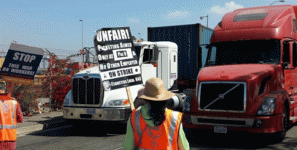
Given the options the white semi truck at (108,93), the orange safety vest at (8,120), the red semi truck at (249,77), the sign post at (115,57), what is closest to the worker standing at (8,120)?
the orange safety vest at (8,120)

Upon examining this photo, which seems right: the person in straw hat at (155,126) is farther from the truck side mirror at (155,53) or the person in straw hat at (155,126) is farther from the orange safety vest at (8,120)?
the truck side mirror at (155,53)

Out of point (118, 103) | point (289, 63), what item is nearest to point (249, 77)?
point (289, 63)

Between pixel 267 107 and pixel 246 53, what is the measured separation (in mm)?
1973

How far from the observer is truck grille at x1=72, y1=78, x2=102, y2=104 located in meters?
10.1

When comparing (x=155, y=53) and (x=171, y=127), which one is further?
(x=155, y=53)

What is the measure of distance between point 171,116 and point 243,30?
6.93 meters

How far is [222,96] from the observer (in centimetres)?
812

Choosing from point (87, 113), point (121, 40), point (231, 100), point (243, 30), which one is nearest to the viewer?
point (121, 40)

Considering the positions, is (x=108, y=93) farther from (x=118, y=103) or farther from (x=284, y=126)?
(x=284, y=126)

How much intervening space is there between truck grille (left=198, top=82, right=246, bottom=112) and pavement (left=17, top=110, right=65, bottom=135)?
5384mm

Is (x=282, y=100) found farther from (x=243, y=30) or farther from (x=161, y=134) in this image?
(x=161, y=134)

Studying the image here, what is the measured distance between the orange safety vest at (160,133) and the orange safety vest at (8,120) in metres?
3.18

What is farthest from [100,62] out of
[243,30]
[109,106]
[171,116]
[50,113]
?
[50,113]

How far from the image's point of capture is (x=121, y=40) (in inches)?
235
